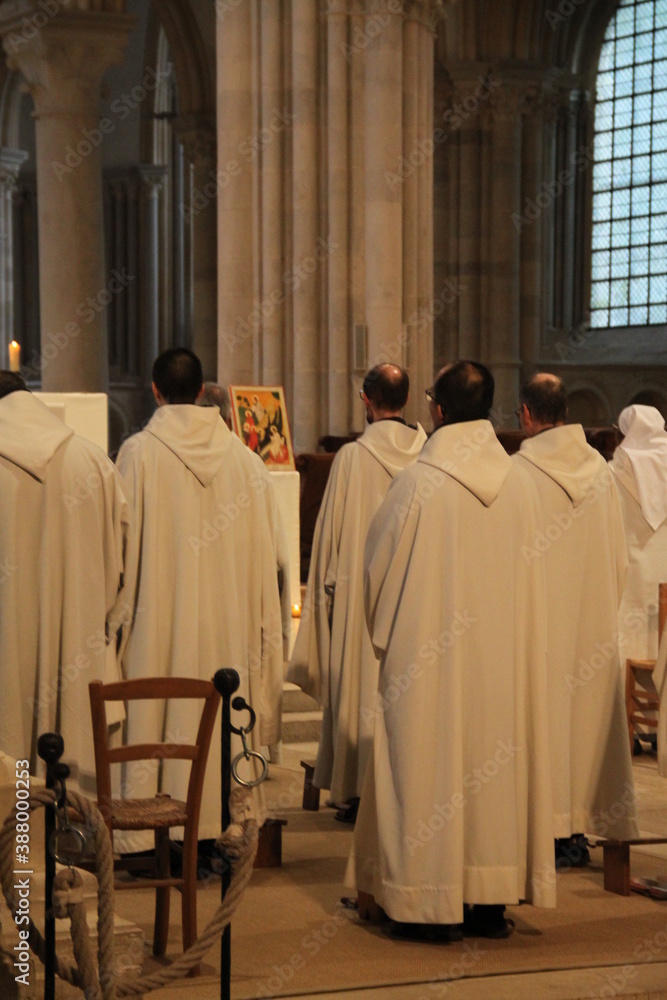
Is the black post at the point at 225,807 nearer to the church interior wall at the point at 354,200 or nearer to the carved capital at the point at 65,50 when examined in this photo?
the church interior wall at the point at 354,200

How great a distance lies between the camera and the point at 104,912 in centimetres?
313

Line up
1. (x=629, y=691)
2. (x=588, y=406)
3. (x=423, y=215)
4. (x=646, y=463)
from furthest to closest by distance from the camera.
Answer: (x=588, y=406)
(x=423, y=215)
(x=646, y=463)
(x=629, y=691)

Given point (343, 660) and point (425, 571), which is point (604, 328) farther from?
point (425, 571)

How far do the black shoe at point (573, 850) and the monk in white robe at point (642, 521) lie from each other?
217cm

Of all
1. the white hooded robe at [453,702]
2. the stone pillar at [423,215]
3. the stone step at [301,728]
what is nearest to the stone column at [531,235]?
the stone pillar at [423,215]

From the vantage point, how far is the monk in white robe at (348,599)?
6.18 m

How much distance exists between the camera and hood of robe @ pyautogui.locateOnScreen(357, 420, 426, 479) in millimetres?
6379

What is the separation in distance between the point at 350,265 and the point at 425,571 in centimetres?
839

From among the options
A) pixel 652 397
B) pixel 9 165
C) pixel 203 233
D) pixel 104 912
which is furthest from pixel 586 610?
pixel 9 165

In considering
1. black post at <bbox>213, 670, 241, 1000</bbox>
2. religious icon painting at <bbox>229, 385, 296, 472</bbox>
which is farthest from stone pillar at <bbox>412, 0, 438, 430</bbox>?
black post at <bbox>213, 670, 241, 1000</bbox>

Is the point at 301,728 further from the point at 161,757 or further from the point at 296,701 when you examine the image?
the point at 161,757

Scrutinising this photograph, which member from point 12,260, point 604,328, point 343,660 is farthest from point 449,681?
point 12,260

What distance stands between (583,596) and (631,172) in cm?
1783

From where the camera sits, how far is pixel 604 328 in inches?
899
